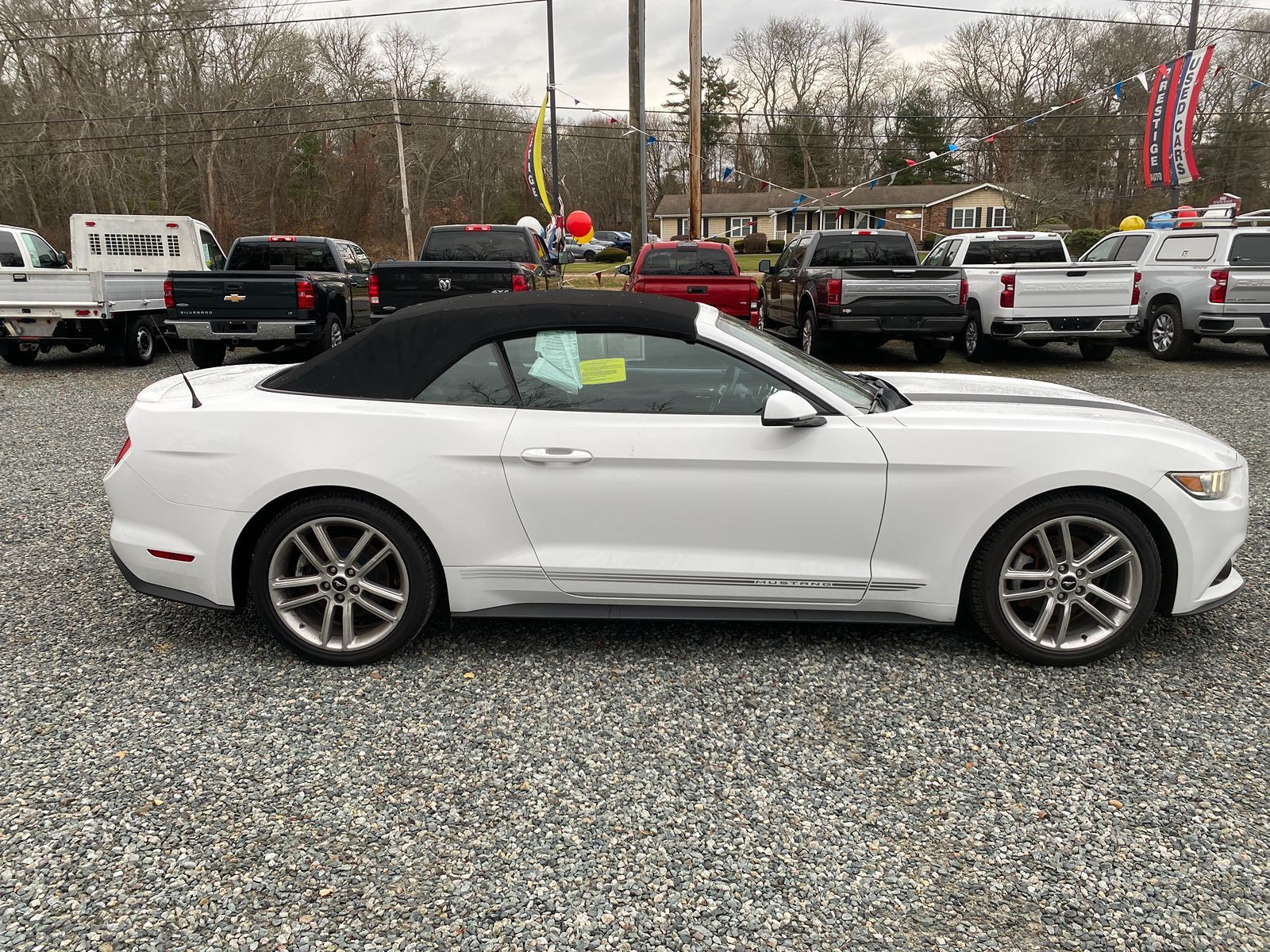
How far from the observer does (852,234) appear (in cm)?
1399

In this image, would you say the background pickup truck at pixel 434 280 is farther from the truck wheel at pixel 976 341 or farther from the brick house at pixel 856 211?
the brick house at pixel 856 211

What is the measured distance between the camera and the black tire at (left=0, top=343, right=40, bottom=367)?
13180 millimetres

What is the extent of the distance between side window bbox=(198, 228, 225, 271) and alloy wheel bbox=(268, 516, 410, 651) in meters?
13.0

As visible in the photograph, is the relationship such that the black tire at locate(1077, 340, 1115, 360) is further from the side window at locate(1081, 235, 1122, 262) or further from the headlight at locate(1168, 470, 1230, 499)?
the headlight at locate(1168, 470, 1230, 499)

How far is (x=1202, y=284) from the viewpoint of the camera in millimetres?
12688

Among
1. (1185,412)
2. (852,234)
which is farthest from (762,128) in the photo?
(1185,412)

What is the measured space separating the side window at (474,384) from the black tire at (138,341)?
1086cm

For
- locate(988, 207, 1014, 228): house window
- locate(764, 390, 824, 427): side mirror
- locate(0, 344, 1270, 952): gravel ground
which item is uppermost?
locate(988, 207, 1014, 228): house window

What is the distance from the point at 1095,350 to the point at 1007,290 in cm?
225

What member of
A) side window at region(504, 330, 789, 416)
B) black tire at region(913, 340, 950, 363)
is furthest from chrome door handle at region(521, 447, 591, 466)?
black tire at region(913, 340, 950, 363)

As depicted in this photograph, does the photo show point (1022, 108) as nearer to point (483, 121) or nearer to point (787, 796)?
point (483, 121)

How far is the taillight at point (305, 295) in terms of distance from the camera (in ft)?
37.9

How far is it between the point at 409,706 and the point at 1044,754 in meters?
2.24

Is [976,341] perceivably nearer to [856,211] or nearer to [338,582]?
[338,582]
